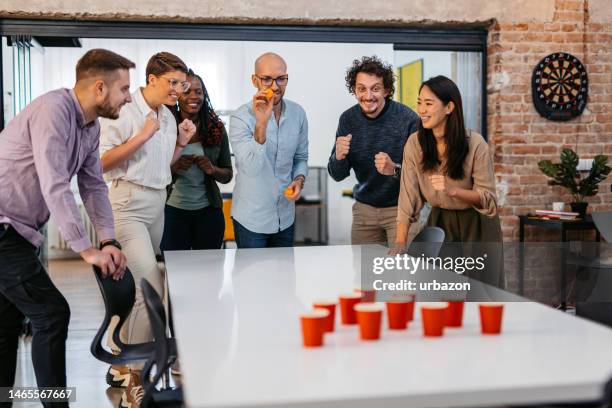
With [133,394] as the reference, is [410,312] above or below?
above

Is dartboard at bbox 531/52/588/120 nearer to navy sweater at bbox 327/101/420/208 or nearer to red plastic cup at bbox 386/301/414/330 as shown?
navy sweater at bbox 327/101/420/208

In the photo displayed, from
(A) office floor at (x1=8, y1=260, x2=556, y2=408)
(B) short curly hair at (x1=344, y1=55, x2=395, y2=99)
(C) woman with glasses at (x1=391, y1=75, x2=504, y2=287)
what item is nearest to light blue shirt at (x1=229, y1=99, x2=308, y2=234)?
(B) short curly hair at (x1=344, y1=55, x2=395, y2=99)

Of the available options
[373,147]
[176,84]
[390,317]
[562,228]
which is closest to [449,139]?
[373,147]

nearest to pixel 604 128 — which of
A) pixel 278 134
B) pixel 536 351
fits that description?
pixel 278 134

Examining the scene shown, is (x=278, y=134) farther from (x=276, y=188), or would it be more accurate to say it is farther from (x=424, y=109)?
(x=424, y=109)

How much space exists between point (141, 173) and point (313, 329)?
2213mm

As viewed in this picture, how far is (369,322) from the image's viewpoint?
1.90 metres

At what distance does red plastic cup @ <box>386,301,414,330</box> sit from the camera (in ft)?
6.56

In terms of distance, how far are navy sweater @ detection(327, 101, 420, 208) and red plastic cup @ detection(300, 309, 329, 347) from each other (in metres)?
Answer: 2.56

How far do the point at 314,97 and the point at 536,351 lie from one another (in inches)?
208

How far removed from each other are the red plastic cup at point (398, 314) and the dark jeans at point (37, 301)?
5.18ft

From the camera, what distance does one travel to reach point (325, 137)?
7480mm

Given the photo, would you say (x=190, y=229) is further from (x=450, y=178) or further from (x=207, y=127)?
(x=450, y=178)

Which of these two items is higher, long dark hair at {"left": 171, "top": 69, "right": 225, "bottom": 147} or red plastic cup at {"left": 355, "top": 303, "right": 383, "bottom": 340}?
long dark hair at {"left": 171, "top": 69, "right": 225, "bottom": 147}
